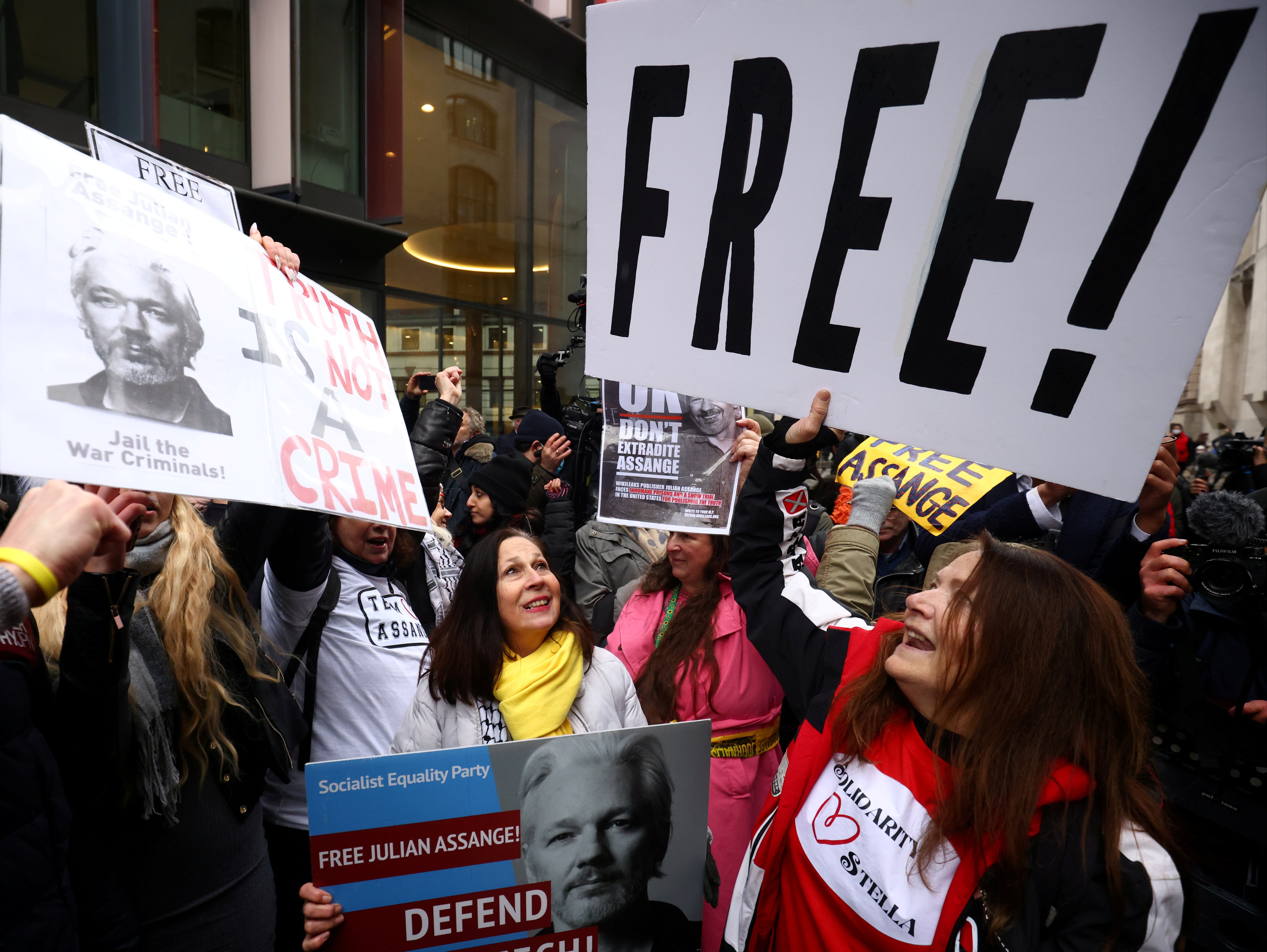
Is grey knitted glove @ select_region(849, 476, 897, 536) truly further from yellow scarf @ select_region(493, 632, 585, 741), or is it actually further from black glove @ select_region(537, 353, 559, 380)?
black glove @ select_region(537, 353, 559, 380)

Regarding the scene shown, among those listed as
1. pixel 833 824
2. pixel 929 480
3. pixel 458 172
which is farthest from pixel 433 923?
pixel 458 172

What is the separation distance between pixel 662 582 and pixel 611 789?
1316mm

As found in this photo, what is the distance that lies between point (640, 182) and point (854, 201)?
1.64ft

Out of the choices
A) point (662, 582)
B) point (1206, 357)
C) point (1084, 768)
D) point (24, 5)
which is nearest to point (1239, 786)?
point (1084, 768)

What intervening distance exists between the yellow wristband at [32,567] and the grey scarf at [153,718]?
29.9 inches

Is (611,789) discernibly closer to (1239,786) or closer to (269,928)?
(269,928)

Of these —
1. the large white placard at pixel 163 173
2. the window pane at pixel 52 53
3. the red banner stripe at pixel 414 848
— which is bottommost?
the red banner stripe at pixel 414 848

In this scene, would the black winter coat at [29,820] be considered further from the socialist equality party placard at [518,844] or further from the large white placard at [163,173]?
the large white placard at [163,173]

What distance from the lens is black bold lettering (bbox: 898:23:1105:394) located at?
132 centimetres

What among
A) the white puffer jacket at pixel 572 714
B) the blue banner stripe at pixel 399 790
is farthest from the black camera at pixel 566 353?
the blue banner stripe at pixel 399 790

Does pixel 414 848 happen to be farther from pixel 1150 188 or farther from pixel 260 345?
pixel 1150 188

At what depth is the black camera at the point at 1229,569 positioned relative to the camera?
2.52 meters

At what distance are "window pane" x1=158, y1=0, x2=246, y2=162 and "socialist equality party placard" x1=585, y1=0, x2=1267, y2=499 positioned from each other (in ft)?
24.4

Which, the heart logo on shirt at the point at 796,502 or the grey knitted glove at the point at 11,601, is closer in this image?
the grey knitted glove at the point at 11,601
